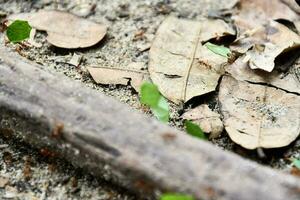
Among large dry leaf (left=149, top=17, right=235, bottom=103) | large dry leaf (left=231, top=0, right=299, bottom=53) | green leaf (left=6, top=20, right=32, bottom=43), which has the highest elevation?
green leaf (left=6, top=20, right=32, bottom=43)

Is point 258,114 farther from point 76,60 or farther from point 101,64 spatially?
point 76,60

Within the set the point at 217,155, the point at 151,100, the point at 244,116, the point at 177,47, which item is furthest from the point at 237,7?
the point at 217,155

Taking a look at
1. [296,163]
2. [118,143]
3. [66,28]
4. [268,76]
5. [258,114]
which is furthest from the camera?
[66,28]

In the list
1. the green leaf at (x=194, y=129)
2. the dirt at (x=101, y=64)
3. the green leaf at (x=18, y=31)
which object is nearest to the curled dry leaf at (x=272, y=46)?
the dirt at (x=101, y=64)

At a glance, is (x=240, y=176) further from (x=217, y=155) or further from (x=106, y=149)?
(x=106, y=149)

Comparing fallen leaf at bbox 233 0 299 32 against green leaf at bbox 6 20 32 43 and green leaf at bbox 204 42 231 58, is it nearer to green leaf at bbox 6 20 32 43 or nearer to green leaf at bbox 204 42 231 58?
green leaf at bbox 204 42 231 58

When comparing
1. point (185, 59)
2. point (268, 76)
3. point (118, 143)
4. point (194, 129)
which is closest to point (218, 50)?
point (185, 59)

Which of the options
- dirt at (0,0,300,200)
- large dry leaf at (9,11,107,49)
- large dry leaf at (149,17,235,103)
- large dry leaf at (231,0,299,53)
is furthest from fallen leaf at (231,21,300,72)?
large dry leaf at (9,11,107,49)
